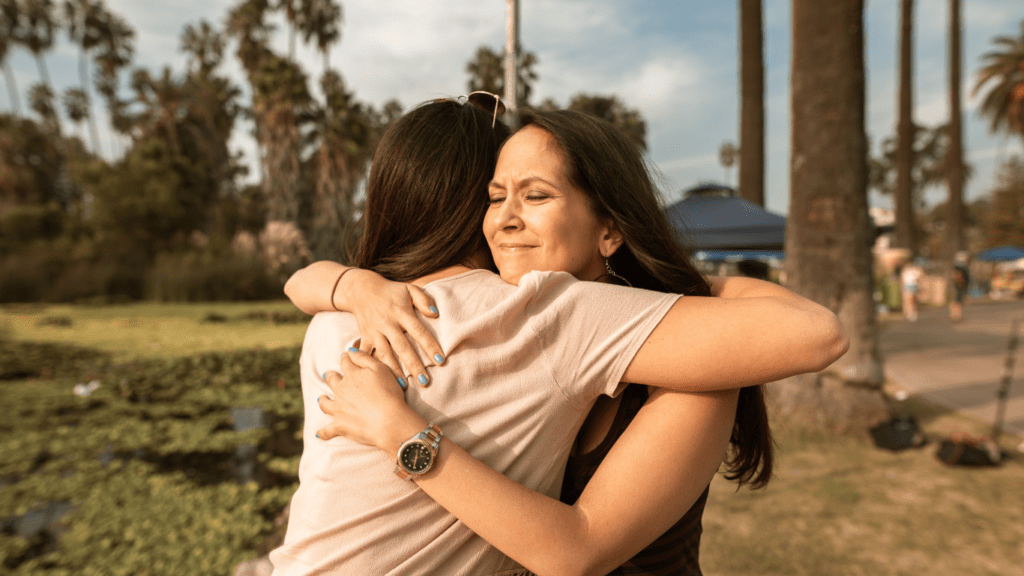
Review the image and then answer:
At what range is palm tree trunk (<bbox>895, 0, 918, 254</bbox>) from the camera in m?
19.2

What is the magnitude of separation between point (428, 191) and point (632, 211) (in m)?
0.57

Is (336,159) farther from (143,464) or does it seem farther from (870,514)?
(870,514)

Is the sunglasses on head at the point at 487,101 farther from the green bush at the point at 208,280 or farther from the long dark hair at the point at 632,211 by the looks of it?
the green bush at the point at 208,280

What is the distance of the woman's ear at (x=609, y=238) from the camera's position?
1.60m

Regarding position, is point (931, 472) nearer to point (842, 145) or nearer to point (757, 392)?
point (842, 145)

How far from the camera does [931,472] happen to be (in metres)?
4.83

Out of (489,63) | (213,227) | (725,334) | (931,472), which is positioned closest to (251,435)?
(725,334)

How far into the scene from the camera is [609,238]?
1.61 meters

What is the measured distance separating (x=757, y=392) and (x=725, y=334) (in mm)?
606

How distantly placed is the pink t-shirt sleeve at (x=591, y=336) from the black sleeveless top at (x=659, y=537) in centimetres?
23

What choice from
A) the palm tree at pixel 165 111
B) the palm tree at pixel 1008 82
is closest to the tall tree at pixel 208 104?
the palm tree at pixel 165 111

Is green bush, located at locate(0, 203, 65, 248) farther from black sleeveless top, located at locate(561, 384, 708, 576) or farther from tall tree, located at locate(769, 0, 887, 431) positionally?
black sleeveless top, located at locate(561, 384, 708, 576)

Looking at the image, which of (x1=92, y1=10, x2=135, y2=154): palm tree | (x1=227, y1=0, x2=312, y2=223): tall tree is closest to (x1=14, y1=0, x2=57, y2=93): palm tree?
(x1=92, y1=10, x2=135, y2=154): palm tree

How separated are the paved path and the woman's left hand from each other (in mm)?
7120
